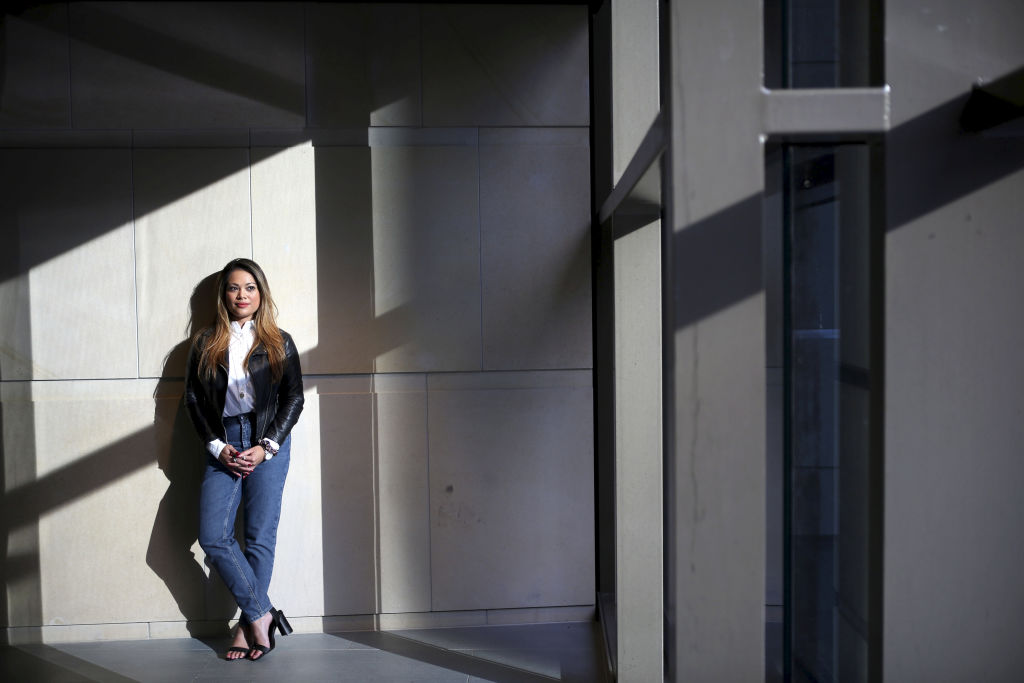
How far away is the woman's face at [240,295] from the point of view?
390 cm

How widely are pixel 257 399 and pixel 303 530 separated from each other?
0.76m

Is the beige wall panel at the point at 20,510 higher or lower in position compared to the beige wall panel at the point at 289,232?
lower

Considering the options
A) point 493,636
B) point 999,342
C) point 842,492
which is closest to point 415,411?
point 493,636

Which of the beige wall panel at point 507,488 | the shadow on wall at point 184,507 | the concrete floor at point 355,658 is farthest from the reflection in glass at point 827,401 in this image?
the shadow on wall at point 184,507

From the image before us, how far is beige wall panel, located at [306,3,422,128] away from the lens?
4.07m

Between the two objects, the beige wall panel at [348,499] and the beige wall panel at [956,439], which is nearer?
the beige wall panel at [956,439]

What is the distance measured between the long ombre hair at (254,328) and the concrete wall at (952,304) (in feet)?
10.1

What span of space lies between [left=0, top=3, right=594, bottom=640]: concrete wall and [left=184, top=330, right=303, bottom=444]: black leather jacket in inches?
8.5

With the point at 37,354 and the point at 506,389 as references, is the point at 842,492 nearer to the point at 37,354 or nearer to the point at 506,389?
the point at 506,389

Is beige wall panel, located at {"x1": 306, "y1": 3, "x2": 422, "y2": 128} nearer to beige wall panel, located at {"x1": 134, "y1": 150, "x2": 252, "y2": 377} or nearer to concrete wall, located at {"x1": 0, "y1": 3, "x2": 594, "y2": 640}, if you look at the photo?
concrete wall, located at {"x1": 0, "y1": 3, "x2": 594, "y2": 640}

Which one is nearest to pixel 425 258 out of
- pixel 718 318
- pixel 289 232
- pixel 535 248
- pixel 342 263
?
pixel 342 263

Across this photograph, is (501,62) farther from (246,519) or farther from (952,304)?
(952,304)

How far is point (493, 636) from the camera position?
4105mm

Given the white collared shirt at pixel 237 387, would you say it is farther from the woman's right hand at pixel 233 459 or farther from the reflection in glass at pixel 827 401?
the reflection in glass at pixel 827 401
